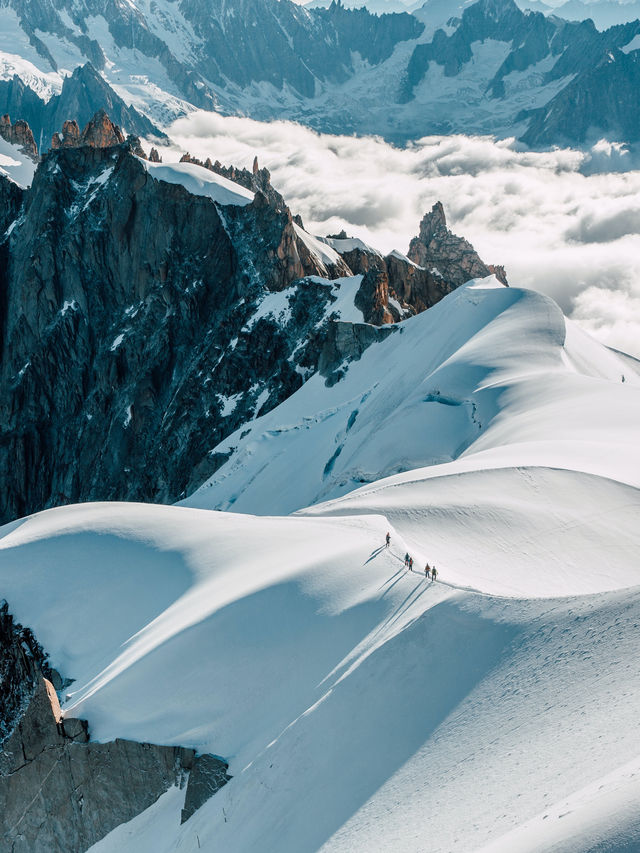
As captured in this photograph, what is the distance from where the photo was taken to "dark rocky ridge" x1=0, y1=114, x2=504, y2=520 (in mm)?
97875

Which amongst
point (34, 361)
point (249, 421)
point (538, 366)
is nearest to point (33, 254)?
point (34, 361)

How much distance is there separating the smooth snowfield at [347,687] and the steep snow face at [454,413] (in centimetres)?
→ 1042

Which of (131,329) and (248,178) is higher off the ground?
(248,178)

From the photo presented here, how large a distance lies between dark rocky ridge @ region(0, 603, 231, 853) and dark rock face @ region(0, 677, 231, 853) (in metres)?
0.03

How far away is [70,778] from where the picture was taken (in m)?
31.1

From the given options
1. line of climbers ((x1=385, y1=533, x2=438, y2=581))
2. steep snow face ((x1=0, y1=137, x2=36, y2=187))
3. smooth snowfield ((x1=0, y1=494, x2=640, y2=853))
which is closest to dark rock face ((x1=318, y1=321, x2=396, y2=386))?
smooth snowfield ((x1=0, y1=494, x2=640, y2=853))

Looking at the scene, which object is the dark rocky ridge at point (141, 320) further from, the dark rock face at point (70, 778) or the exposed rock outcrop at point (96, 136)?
the dark rock face at point (70, 778)

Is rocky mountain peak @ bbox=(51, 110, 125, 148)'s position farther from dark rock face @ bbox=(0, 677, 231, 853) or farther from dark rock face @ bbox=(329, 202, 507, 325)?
dark rock face @ bbox=(0, 677, 231, 853)

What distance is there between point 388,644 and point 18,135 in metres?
156

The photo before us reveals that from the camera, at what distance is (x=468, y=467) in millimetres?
43562

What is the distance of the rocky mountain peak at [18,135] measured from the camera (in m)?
155

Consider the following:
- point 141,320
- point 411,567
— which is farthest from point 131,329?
point 411,567

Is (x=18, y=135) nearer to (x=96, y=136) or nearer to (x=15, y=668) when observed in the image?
(x=96, y=136)

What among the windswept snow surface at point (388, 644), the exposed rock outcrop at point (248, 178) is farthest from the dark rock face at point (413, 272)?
the windswept snow surface at point (388, 644)
